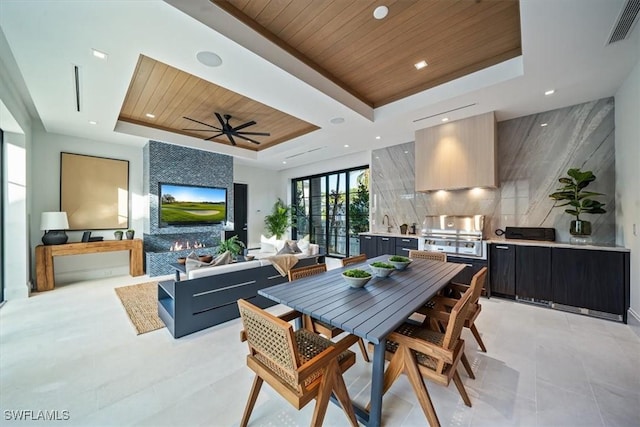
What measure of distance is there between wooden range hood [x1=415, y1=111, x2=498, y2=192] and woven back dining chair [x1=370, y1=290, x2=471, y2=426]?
3.00m

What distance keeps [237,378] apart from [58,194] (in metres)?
5.53

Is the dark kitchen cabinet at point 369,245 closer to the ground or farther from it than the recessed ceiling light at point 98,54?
closer to the ground

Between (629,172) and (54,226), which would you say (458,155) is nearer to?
(629,172)

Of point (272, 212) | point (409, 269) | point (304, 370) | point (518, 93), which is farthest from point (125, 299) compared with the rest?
point (518, 93)

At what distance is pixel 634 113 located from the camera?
8.77 feet

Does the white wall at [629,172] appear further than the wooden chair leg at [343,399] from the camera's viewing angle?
Yes

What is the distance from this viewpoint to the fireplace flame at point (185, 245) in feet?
19.0

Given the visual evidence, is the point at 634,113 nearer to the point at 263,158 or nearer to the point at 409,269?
the point at 409,269

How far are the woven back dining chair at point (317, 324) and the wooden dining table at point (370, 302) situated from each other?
20cm

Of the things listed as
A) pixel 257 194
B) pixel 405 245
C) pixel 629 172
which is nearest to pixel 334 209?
pixel 257 194

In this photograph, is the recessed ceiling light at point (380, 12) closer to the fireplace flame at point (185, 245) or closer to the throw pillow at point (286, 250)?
the throw pillow at point (286, 250)

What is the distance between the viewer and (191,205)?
19.8 feet

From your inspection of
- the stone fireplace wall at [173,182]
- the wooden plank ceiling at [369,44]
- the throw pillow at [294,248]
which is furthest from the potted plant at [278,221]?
the wooden plank ceiling at [369,44]

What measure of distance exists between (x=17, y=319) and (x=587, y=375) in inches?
240
